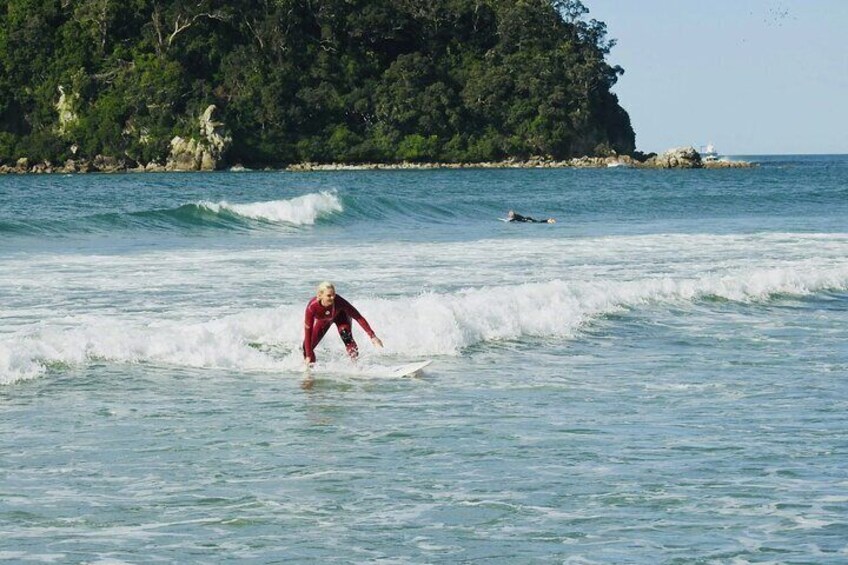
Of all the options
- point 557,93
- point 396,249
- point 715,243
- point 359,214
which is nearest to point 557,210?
point 359,214

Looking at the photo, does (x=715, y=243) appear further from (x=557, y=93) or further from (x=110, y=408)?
(x=557, y=93)

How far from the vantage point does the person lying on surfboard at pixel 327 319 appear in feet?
39.1

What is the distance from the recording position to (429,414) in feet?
32.4

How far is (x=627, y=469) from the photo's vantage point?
8.10 m

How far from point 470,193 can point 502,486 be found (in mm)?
50663

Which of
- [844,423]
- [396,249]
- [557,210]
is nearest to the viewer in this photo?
[844,423]

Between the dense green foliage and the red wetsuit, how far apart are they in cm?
9000

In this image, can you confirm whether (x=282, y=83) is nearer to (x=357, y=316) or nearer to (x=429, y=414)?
(x=357, y=316)

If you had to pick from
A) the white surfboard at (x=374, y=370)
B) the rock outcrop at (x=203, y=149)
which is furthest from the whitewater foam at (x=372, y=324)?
the rock outcrop at (x=203, y=149)

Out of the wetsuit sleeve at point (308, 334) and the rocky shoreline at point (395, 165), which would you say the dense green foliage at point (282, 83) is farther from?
the wetsuit sleeve at point (308, 334)

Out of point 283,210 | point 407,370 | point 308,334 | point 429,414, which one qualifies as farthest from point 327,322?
point 283,210

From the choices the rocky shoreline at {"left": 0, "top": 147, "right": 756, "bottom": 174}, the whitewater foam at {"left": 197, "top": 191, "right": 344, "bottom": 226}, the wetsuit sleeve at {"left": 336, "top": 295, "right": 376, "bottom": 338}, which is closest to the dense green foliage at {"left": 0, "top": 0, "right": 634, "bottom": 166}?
the rocky shoreline at {"left": 0, "top": 147, "right": 756, "bottom": 174}

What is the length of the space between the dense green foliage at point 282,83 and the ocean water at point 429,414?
82.5 m

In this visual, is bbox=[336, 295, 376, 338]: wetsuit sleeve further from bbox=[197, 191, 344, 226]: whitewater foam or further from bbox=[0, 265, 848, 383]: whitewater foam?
bbox=[197, 191, 344, 226]: whitewater foam
